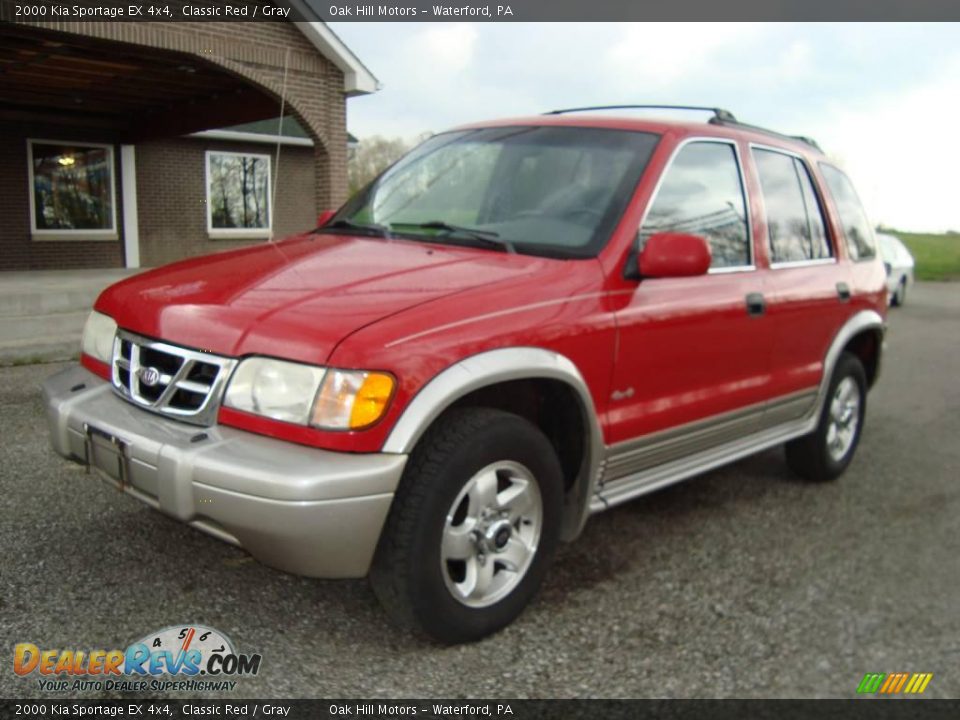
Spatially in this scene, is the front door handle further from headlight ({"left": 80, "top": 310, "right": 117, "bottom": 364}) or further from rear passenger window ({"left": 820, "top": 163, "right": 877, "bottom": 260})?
headlight ({"left": 80, "top": 310, "right": 117, "bottom": 364})

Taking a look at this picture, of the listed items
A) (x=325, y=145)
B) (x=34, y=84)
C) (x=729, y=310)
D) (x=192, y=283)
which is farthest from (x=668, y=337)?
(x=34, y=84)

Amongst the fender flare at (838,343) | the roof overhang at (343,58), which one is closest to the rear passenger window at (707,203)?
the fender flare at (838,343)

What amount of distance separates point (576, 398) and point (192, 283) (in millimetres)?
1474

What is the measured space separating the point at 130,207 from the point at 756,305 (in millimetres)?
13755

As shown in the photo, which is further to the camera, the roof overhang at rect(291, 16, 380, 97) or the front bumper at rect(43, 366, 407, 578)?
the roof overhang at rect(291, 16, 380, 97)

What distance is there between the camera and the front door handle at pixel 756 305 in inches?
163

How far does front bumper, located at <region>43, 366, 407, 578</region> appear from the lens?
Result: 2.60 metres

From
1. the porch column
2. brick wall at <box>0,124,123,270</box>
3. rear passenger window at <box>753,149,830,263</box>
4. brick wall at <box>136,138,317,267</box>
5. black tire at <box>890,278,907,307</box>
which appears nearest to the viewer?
rear passenger window at <box>753,149,830,263</box>

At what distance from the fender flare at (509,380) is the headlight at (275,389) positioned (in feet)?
0.91

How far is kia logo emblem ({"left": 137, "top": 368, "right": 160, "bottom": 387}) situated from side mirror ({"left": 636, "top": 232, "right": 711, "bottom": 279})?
182cm

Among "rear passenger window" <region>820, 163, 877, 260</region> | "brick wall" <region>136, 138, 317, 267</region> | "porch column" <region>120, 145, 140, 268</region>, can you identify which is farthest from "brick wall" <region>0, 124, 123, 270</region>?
"rear passenger window" <region>820, 163, 877, 260</region>

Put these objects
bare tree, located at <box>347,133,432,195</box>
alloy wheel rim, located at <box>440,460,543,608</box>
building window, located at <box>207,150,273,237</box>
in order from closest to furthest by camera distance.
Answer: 1. alloy wheel rim, located at <box>440,460,543,608</box>
2. building window, located at <box>207,150,273,237</box>
3. bare tree, located at <box>347,133,432,195</box>

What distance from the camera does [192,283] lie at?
332 cm

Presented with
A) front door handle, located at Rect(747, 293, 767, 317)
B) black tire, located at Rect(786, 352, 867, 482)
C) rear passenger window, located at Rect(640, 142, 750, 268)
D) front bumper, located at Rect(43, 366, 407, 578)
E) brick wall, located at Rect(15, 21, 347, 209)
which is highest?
brick wall, located at Rect(15, 21, 347, 209)
